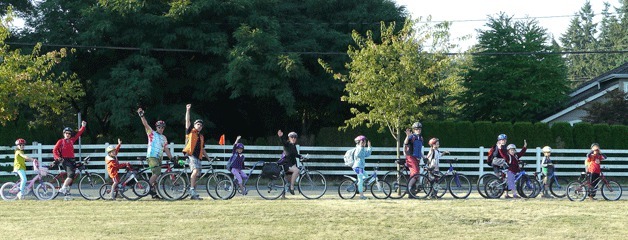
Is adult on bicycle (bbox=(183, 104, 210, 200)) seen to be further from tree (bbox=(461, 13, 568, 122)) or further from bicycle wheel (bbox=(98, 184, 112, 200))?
tree (bbox=(461, 13, 568, 122))

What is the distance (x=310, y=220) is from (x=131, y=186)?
5.94m

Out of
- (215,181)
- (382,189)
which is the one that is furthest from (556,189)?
(215,181)

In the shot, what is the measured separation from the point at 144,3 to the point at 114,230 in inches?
704

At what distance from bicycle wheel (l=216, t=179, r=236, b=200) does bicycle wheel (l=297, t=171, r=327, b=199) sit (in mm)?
1574

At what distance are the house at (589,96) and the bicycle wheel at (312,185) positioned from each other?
24427 mm

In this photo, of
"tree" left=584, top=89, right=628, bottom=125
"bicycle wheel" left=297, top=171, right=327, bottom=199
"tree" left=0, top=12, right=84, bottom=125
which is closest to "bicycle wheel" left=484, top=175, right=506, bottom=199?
"bicycle wheel" left=297, top=171, right=327, bottom=199

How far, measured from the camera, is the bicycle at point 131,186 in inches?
779

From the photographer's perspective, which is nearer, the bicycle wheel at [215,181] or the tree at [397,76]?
the bicycle wheel at [215,181]

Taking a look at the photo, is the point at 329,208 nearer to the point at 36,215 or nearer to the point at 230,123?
the point at 36,215

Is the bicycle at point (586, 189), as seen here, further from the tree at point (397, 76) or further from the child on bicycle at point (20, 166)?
the child on bicycle at point (20, 166)

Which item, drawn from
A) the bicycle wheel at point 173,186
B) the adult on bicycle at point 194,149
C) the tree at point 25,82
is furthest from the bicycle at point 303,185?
the tree at point 25,82

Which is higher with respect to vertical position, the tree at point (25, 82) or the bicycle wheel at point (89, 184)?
the tree at point (25, 82)

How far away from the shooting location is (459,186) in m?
21.3

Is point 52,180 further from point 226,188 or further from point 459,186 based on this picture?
point 459,186
